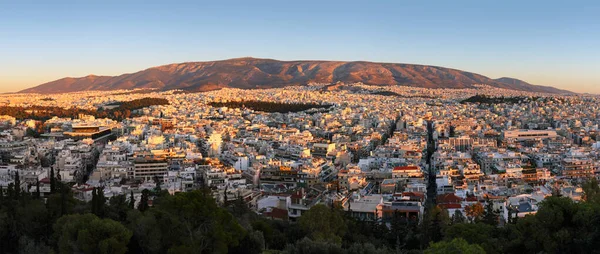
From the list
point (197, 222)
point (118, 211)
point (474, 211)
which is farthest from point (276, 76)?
point (197, 222)

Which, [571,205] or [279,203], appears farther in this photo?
[279,203]

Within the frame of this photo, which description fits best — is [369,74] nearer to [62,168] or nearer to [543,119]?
[543,119]

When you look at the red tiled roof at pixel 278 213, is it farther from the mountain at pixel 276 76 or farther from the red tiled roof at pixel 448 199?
the mountain at pixel 276 76

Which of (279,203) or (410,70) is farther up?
(410,70)

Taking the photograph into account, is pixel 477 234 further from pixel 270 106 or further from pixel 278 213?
pixel 270 106

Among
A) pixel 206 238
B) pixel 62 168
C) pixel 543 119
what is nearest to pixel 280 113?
pixel 543 119

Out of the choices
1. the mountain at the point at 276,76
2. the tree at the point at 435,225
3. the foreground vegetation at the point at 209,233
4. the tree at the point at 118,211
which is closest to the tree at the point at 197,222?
the foreground vegetation at the point at 209,233
